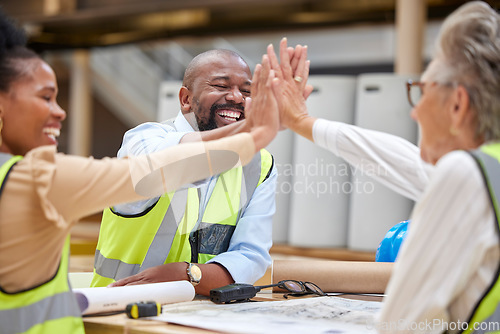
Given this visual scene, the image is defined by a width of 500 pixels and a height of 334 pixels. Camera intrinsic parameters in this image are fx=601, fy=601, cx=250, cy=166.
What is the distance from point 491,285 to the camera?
0.85 m

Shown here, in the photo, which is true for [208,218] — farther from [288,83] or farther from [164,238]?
[288,83]

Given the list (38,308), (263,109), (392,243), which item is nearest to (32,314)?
(38,308)

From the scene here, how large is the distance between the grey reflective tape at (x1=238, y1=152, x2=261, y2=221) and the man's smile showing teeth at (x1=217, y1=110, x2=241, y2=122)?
138 millimetres

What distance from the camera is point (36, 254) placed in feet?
3.19

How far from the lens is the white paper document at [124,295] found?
1.14 m

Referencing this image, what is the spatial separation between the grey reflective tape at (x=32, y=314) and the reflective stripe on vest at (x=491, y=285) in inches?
25.5

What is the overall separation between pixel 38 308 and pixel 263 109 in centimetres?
62

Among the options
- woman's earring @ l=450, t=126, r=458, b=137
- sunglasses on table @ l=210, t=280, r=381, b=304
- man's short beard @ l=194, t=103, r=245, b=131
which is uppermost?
man's short beard @ l=194, t=103, r=245, b=131

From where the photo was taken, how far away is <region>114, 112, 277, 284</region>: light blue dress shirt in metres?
1.56

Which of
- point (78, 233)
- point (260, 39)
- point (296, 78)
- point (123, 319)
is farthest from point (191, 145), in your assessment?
point (260, 39)

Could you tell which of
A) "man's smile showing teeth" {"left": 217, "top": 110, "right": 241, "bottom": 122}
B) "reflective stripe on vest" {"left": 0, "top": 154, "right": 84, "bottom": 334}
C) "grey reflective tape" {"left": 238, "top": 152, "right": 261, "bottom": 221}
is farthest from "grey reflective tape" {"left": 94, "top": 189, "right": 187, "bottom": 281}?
"reflective stripe on vest" {"left": 0, "top": 154, "right": 84, "bottom": 334}

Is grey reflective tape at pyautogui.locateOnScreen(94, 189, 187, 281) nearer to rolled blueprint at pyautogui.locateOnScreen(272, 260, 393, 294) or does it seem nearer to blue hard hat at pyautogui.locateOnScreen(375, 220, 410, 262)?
rolled blueprint at pyautogui.locateOnScreen(272, 260, 393, 294)

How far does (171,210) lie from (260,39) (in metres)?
5.15

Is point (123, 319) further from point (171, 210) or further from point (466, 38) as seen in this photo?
point (466, 38)
